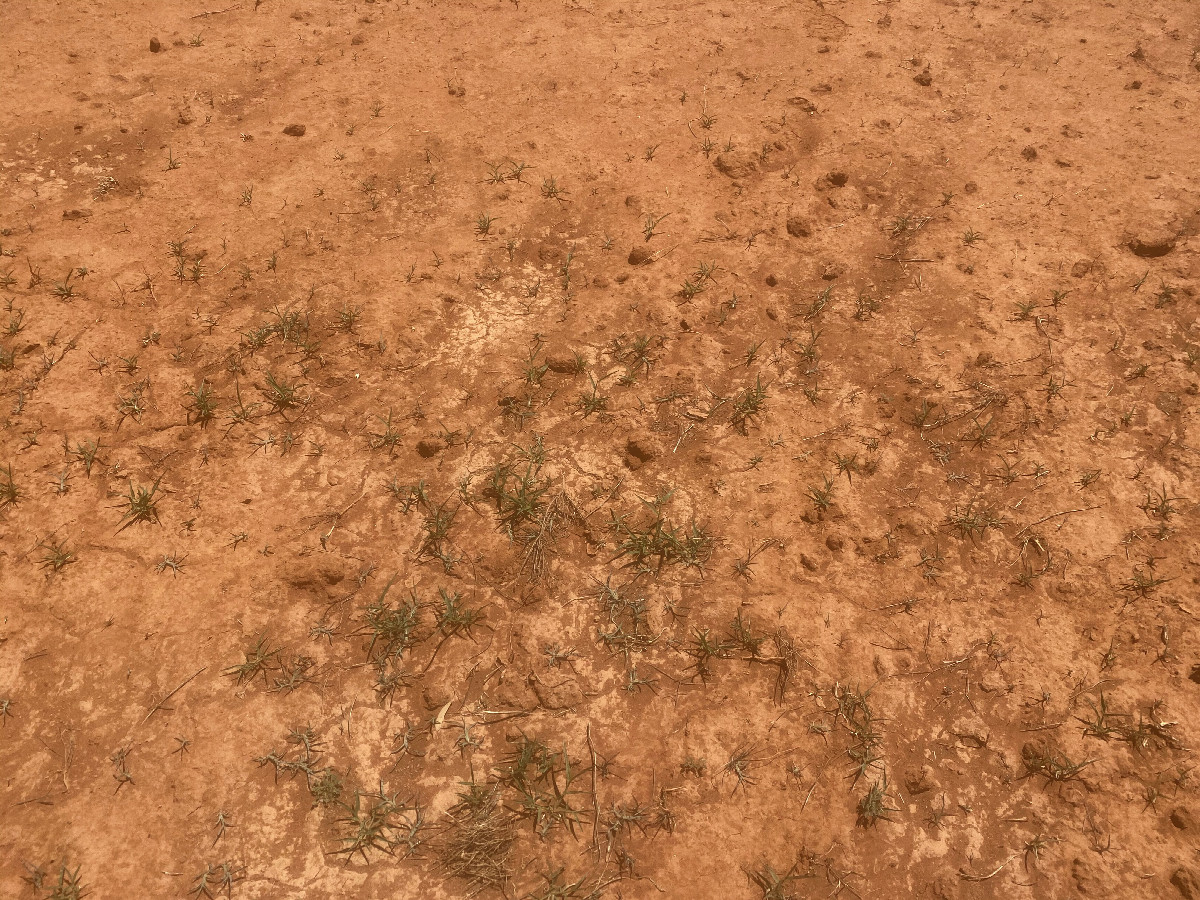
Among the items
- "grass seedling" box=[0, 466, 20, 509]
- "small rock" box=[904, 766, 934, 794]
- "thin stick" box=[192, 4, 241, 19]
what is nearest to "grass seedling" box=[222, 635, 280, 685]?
"grass seedling" box=[0, 466, 20, 509]

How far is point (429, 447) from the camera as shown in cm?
282

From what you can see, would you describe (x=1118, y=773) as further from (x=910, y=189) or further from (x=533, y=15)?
(x=533, y=15)

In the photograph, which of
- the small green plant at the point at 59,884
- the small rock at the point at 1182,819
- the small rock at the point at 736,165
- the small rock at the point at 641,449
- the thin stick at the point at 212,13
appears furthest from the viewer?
the thin stick at the point at 212,13

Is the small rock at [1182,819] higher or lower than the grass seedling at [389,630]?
lower

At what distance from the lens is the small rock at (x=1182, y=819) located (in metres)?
2.07

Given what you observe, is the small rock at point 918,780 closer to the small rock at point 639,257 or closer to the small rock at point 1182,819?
the small rock at point 1182,819

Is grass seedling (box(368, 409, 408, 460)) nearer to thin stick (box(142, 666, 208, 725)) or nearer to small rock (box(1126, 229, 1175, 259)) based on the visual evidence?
thin stick (box(142, 666, 208, 725))

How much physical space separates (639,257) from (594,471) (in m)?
1.24

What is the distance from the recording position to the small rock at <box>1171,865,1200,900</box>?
1.98 m

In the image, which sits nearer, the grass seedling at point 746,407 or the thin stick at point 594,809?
the thin stick at point 594,809

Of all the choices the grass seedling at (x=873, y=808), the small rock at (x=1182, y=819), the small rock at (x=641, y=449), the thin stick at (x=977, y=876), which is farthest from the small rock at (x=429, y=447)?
the small rock at (x=1182, y=819)

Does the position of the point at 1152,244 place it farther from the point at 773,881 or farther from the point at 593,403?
the point at 773,881

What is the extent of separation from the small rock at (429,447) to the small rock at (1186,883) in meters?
2.68

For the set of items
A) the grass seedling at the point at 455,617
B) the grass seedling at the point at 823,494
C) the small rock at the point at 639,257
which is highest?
the small rock at the point at 639,257
